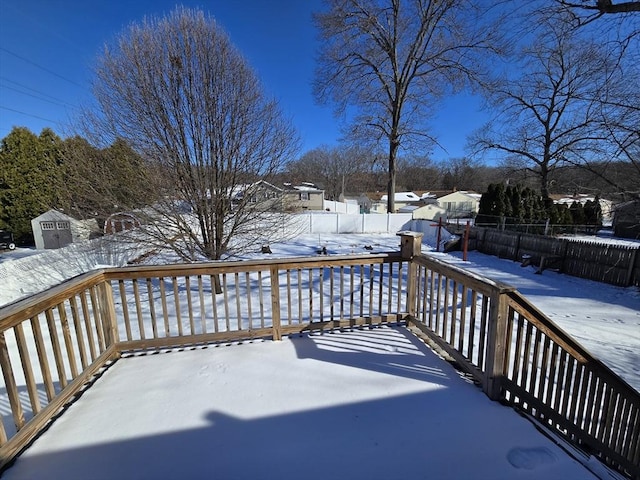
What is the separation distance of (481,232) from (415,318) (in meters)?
12.5

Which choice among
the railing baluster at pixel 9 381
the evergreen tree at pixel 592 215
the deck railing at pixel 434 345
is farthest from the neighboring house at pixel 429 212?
the railing baluster at pixel 9 381

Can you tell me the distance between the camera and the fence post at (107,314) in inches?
104

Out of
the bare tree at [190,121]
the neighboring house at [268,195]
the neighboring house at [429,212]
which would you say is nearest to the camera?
the bare tree at [190,121]

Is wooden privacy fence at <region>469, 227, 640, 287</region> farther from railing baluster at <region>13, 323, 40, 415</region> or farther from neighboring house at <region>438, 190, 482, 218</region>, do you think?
neighboring house at <region>438, 190, 482, 218</region>

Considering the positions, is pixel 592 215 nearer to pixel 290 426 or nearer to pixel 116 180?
pixel 290 426

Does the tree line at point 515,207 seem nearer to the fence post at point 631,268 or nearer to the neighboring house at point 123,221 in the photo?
the fence post at point 631,268

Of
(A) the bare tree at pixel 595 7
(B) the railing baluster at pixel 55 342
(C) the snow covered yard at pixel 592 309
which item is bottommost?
(C) the snow covered yard at pixel 592 309

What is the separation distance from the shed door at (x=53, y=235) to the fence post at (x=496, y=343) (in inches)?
768

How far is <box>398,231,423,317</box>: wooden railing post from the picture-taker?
3.15m

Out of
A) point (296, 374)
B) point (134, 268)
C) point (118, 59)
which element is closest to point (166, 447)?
point (296, 374)

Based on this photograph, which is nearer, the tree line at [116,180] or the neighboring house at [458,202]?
the tree line at [116,180]

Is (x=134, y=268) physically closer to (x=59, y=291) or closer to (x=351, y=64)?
(x=59, y=291)

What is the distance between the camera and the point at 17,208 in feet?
54.2

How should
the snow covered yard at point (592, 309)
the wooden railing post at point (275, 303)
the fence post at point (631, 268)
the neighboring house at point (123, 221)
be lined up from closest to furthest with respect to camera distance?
the wooden railing post at point (275, 303) < the snow covered yard at point (592, 309) < the neighboring house at point (123, 221) < the fence post at point (631, 268)
